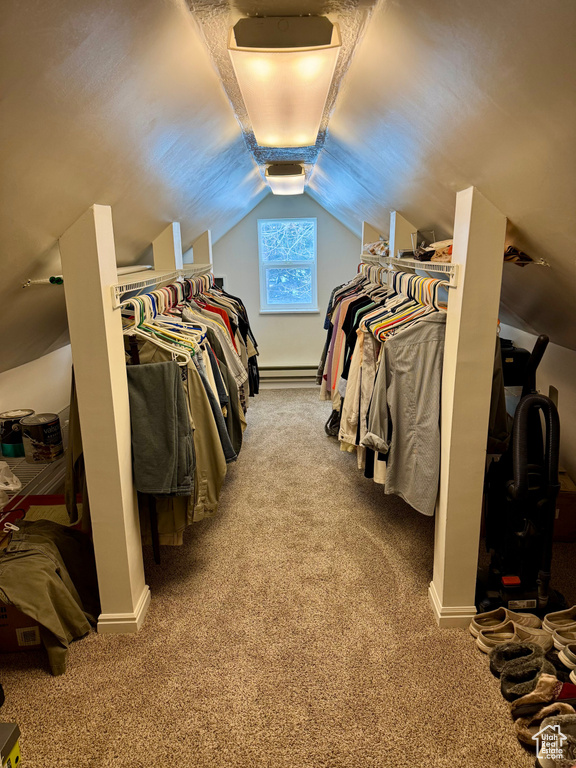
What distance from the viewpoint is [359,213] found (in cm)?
465

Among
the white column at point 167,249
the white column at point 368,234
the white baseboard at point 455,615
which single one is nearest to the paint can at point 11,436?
the white column at point 167,249

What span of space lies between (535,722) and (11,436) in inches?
87.4

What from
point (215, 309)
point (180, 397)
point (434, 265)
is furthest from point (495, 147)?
point (215, 309)

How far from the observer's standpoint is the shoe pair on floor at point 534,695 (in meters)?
1.67

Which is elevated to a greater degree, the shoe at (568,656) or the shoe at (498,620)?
the shoe at (568,656)

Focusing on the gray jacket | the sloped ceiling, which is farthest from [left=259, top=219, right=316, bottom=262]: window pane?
the gray jacket

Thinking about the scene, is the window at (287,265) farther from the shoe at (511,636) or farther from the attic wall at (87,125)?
the shoe at (511,636)

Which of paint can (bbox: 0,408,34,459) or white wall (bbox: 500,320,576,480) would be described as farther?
white wall (bbox: 500,320,576,480)

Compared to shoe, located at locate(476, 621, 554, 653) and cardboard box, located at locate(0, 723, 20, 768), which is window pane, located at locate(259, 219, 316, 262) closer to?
shoe, located at locate(476, 621, 554, 653)

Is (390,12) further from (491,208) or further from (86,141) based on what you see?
(86,141)

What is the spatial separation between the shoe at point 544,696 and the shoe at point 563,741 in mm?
77

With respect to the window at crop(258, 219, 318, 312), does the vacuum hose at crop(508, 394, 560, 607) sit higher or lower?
lower

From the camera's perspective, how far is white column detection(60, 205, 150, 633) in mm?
2018

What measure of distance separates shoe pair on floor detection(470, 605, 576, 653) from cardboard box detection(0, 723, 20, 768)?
168 centimetres
